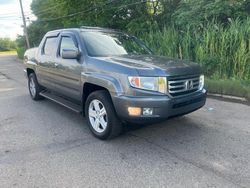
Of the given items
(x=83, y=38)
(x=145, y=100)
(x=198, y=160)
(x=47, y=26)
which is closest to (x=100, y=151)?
(x=145, y=100)

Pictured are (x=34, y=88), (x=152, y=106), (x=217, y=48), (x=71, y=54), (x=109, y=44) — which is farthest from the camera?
(x=217, y=48)

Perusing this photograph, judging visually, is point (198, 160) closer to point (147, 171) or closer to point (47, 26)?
point (147, 171)

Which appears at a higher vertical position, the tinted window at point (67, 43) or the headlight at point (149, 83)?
the tinted window at point (67, 43)

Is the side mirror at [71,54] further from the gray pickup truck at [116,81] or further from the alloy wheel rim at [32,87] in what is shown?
the alloy wheel rim at [32,87]

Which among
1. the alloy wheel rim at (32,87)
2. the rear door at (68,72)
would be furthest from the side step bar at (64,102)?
the alloy wheel rim at (32,87)

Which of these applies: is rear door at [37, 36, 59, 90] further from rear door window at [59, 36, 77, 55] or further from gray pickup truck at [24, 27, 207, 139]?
rear door window at [59, 36, 77, 55]

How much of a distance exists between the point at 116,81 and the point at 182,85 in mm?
995

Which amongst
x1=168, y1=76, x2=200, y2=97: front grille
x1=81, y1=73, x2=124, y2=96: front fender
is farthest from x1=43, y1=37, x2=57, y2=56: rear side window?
x1=168, y1=76, x2=200, y2=97: front grille

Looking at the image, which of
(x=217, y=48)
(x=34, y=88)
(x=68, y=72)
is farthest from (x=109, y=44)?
(x=217, y=48)

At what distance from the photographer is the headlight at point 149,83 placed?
363cm

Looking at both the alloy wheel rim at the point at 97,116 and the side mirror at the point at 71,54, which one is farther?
the side mirror at the point at 71,54

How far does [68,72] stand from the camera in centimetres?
486

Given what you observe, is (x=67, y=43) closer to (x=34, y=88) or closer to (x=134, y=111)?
(x=134, y=111)

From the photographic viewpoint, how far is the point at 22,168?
132 inches
